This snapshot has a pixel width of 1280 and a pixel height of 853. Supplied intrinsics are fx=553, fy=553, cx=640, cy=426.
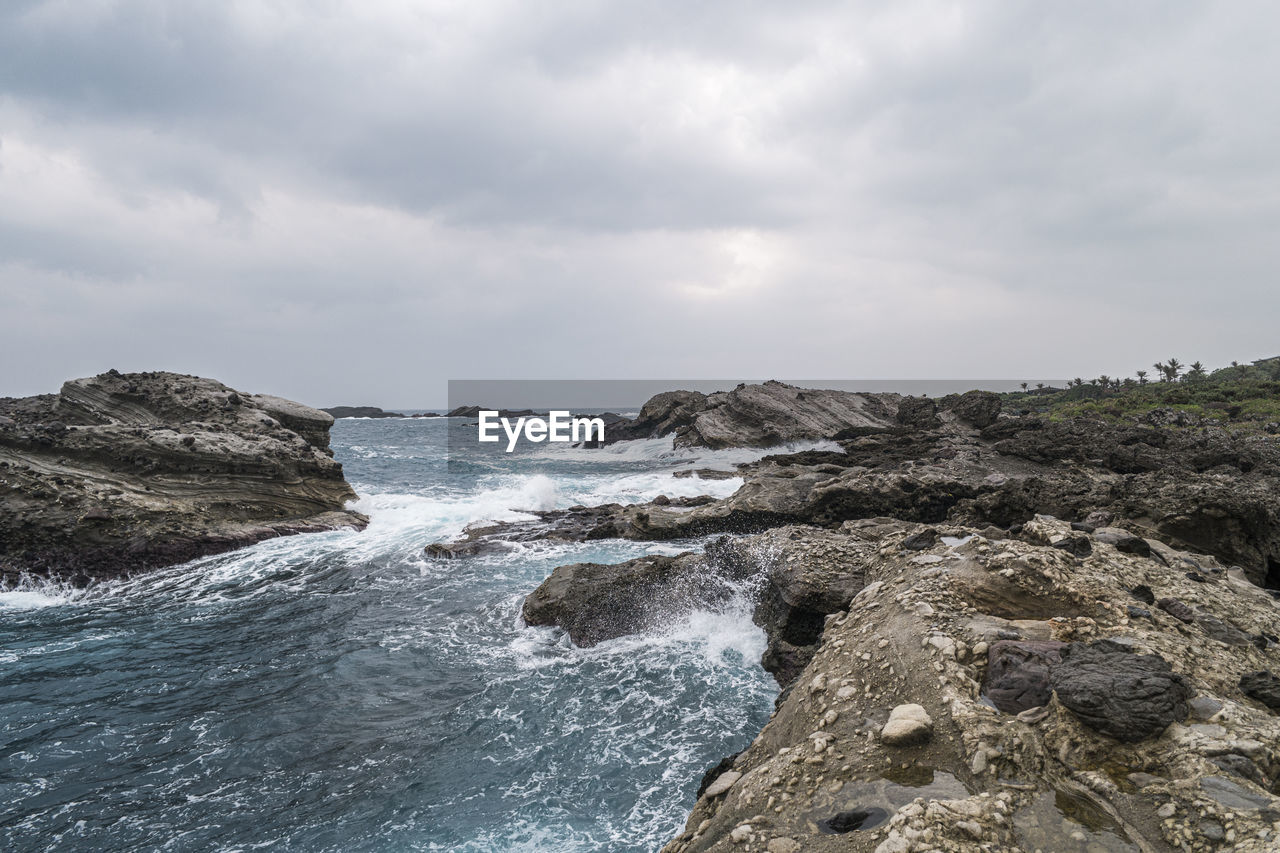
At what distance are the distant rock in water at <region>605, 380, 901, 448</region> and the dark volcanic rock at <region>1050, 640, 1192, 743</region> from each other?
139ft

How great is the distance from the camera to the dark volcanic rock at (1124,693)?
4.07 m

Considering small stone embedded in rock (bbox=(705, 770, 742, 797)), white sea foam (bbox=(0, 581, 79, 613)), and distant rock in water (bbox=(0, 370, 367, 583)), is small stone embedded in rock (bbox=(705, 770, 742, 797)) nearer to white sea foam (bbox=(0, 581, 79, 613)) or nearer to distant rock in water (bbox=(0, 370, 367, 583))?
white sea foam (bbox=(0, 581, 79, 613))

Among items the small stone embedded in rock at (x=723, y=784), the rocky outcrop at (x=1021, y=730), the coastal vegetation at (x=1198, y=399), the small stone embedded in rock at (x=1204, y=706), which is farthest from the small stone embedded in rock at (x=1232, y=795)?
the coastal vegetation at (x=1198, y=399)

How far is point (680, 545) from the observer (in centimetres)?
1825

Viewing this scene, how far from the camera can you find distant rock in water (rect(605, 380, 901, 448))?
47781 millimetres

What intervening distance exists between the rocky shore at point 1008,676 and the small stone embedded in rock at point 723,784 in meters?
0.02

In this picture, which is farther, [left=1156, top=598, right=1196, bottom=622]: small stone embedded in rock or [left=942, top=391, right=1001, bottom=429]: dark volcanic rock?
[left=942, top=391, right=1001, bottom=429]: dark volcanic rock

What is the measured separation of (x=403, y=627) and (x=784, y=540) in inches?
347

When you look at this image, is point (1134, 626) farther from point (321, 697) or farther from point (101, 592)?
point (101, 592)

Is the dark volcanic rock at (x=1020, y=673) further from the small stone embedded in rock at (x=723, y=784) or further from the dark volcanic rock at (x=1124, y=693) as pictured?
the small stone embedded in rock at (x=723, y=784)

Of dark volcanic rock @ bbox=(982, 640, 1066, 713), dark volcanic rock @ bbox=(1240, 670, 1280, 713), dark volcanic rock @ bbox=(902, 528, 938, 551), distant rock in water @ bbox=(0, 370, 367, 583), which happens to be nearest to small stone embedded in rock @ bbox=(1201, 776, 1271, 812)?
dark volcanic rock @ bbox=(982, 640, 1066, 713)

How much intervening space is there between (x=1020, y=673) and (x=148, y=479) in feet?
81.3

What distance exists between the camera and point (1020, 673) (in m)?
4.73

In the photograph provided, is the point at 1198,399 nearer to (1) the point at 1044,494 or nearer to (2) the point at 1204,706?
(1) the point at 1044,494
